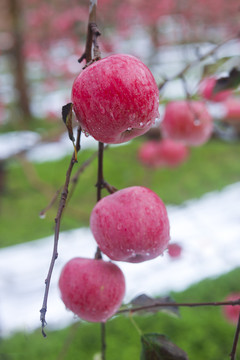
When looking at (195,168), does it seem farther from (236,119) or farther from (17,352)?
(17,352)

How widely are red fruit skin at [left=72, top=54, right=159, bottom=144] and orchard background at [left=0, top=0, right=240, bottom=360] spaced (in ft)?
0.81

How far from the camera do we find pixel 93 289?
430 mm

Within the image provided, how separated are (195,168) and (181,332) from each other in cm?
205

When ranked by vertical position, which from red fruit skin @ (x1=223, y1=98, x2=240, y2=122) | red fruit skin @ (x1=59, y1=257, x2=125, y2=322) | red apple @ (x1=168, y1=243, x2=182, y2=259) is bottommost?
red apple @ (x1=168, y1=243, x2=182, y2=259)

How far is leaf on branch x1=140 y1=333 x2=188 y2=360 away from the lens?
40cm

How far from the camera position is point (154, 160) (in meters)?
1.70

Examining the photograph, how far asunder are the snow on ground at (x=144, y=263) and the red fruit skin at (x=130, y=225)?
172cm

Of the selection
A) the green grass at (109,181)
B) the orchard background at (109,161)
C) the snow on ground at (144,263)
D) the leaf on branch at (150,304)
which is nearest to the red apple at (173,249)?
the orchard background at (109,161)

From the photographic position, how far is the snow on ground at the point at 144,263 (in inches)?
88.7

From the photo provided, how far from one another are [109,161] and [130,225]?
3.11 metres

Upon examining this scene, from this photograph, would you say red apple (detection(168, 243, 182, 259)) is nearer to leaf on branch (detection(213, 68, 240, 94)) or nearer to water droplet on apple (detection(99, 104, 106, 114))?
leaf on branch (detection(213, 68, 240, 94))

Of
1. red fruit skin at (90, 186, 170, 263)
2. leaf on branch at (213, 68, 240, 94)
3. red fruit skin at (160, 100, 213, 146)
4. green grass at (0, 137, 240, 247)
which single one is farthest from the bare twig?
green grass at (0, 137, 240, 247)

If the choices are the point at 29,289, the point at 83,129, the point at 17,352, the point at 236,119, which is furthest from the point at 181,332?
the point at 83,129

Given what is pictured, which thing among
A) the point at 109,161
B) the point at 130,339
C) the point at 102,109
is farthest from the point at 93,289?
the point at 109,161
